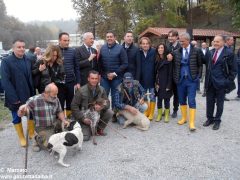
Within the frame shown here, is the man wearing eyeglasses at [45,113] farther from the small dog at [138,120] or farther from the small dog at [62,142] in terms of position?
the small dog at [138,120]

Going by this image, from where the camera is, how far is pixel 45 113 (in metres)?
4.66

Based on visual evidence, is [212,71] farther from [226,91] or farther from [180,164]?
[180,164]

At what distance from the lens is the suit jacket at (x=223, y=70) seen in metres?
5.45

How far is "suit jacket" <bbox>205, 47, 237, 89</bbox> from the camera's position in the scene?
5.45 metres

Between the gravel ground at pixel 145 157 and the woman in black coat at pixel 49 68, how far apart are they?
123 centimetres

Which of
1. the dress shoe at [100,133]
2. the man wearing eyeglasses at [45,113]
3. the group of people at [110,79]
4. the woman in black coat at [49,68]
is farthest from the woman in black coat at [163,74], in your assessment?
the man wearing eyeglasses at [45,113]

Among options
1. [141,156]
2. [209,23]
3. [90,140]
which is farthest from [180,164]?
[209,23]

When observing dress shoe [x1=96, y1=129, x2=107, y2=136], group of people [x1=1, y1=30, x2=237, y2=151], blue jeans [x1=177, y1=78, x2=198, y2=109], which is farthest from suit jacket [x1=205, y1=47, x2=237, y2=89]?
dress shoe [x1=96, y1=129, x2=107, y2=136]

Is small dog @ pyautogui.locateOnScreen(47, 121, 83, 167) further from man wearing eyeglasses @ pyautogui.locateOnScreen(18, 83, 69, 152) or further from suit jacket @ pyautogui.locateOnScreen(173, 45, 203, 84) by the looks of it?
suit jacket @ pyautogui.locateOnScreen(173, 45, 203, 84)

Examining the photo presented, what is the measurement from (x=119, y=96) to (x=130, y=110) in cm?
38

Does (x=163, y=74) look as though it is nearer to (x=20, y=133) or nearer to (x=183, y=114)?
(x=183, y=114)

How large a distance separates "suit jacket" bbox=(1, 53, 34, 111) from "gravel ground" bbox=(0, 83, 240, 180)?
869mm

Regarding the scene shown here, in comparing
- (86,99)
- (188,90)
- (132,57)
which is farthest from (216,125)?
(86,99)

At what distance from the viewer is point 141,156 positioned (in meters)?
4.43
